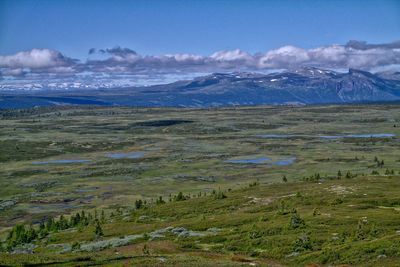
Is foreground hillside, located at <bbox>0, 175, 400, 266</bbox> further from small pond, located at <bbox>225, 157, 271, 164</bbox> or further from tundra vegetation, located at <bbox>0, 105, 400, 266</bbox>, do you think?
small pond, located at <bbox>225, 157, 271, 164</bbox>

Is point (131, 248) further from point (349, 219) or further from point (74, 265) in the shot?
point (349, 219)

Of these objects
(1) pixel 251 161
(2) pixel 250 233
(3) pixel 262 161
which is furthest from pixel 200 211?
(1) pixel 251 161

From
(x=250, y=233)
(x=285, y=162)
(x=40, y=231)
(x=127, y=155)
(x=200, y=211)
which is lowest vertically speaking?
(x=127, y=155)

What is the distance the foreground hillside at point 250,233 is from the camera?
4147 centimetres

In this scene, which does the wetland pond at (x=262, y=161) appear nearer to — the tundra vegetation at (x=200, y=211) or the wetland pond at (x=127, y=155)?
the tundra vegetation at (x=200, y=211)

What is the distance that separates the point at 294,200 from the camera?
78.0 meters

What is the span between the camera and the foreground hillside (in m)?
41.5

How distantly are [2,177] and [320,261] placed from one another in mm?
120210

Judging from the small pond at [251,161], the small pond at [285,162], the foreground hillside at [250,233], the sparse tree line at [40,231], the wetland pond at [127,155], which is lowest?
the wetland pond at [127,155]

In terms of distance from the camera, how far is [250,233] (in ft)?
182

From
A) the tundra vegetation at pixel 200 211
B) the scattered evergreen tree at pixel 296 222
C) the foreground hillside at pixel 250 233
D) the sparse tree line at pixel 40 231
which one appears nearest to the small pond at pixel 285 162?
the tundra vegetation at pixel 200 211

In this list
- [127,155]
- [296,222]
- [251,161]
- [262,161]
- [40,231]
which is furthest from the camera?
[127,155]

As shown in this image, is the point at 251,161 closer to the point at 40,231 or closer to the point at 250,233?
the point at 40,231

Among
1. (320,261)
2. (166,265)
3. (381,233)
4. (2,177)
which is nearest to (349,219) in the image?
(381,233)
